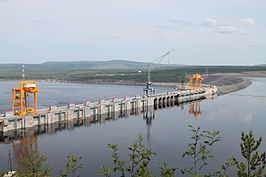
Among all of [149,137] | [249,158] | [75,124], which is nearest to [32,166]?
[249,158]

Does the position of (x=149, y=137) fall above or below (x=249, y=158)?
below

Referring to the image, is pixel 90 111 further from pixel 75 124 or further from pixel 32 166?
pixel 32 166

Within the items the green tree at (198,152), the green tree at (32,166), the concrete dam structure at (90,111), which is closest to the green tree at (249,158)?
the green tree at (198,152)

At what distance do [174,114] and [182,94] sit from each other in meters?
38.1

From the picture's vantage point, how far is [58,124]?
65688 millimetres

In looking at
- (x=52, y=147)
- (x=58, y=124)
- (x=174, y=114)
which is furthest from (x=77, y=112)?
(x=174, y=114)

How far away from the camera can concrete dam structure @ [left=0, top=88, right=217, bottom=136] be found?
2272 inches

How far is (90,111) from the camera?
76.9 metres

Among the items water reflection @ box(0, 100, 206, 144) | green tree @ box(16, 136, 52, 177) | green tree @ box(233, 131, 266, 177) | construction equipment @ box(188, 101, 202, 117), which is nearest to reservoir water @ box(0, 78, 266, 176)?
water reflection @ box(0, 100, 206, 144)

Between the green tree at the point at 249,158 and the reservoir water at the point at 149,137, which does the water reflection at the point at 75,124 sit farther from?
the green tree at the point at 249,158

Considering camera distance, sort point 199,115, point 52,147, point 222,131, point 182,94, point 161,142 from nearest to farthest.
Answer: point 52,147 → point 161,142 → point 222,131 → point 199,115 → point 182,94

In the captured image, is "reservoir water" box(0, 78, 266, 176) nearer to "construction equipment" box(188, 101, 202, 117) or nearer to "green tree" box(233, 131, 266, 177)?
"construction equipment" box(188, 101, 202, 117)

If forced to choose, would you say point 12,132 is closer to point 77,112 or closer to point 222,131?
point 77,112

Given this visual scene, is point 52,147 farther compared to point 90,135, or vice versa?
point 90,135
